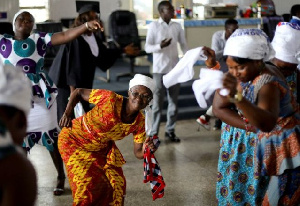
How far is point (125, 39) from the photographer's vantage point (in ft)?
33.5

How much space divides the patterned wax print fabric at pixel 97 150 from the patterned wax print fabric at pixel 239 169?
0.83m

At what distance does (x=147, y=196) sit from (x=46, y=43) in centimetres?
168

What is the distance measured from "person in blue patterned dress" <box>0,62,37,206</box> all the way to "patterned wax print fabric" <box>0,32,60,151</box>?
2725mm

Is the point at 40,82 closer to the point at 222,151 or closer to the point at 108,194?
the point at 108,194

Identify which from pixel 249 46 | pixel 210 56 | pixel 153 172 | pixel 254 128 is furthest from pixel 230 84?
pixel 153 172

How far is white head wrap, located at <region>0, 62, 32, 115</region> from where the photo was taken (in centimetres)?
166

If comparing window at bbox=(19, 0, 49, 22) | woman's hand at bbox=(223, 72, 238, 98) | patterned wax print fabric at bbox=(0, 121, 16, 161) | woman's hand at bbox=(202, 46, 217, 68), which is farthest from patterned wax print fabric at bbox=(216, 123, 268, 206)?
window at bbox=(19, 0, 49, 22)

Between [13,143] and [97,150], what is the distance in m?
2.11

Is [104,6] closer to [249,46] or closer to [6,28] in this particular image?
[6,28]

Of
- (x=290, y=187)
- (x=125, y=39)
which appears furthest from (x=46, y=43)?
(x=125, y=39)

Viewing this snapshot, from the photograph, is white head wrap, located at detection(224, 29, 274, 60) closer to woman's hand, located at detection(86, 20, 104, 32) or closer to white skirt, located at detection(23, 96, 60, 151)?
woman's hand, located at detection(86, 20, 104, 32)

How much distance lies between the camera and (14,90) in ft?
5.54

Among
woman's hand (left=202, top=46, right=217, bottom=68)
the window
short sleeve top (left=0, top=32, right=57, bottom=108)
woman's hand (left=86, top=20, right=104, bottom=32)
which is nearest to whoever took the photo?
woman's hand (left=202, top=46, right=217, bottom=68)

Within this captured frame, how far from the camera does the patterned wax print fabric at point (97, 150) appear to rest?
358cm
